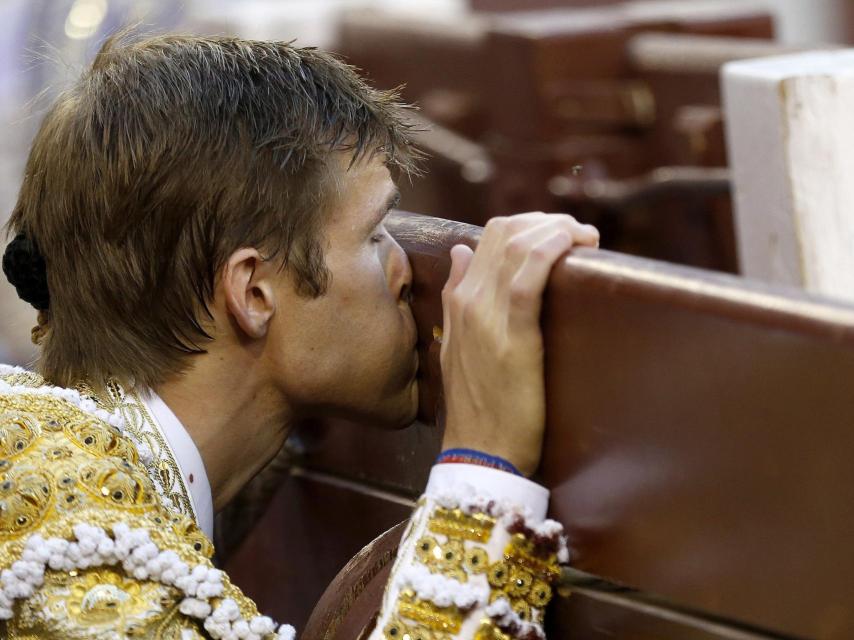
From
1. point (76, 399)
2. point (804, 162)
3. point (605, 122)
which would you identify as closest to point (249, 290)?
point (76, 399)

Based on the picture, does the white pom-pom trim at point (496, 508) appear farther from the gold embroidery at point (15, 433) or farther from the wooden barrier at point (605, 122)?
the wooden barrier at point (605, 122)

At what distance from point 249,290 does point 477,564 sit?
12.3 inches

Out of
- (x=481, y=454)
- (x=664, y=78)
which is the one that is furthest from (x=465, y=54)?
(x=481, y=454)

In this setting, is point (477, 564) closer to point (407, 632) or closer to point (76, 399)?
point (407, 632)

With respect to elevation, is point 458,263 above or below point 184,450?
above

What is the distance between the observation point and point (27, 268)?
1.18 meters

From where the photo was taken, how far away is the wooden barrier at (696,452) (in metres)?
0.78

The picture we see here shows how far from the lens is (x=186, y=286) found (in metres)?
1.11

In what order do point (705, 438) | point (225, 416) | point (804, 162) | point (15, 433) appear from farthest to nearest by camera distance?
point (804, 162) → point (225, 416) → point (15, 433) → point (705, 438)

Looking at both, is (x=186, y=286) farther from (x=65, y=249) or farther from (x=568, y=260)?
(x=568, y=260)

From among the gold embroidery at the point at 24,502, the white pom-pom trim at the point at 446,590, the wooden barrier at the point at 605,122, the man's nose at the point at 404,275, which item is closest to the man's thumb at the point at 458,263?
the man's nose at the point at 404,275

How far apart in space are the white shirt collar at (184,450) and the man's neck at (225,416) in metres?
0.01

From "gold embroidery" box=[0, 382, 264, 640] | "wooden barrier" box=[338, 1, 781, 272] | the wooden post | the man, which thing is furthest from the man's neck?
"wooden barrier" box=[338, 1, 781, 272]

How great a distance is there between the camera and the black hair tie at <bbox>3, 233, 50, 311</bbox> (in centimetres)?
117
